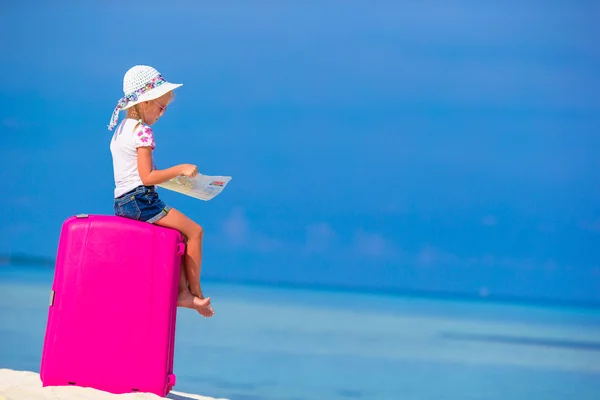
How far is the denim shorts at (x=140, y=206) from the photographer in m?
2.70

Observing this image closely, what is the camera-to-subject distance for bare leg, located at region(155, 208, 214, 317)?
273cm

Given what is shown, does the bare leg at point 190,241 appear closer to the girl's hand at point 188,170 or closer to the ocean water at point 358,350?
the girl's hand at point 188,170

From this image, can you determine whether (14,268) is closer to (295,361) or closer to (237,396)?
(295,361)

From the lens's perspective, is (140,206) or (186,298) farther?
(186,298)

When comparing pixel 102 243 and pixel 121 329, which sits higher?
pixel 102 243

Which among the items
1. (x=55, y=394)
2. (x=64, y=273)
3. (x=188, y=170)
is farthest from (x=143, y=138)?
(x=55, y=394)

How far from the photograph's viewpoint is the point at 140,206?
8.86 ft

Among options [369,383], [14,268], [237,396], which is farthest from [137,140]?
[14,268]

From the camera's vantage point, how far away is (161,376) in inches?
104

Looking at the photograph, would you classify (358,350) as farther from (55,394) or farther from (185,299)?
(55,394)

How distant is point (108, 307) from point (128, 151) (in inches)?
17.9

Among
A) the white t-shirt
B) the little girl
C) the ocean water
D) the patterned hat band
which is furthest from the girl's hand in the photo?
the ocean water

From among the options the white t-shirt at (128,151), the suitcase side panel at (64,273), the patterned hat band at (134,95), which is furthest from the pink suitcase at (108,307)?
the patterned hat band at (134,95)

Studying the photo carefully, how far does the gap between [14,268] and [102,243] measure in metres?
7.27
